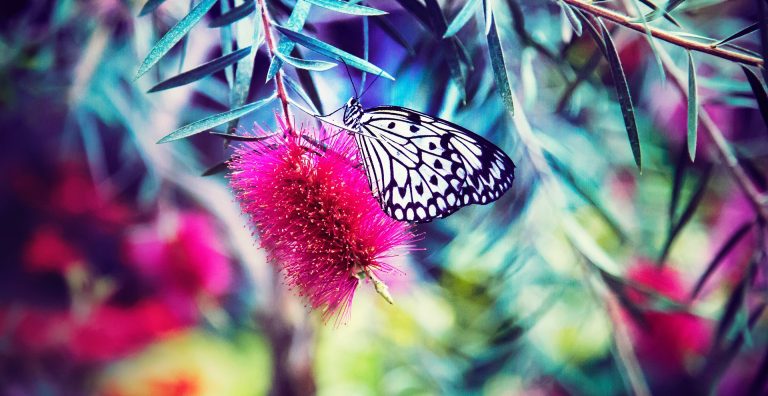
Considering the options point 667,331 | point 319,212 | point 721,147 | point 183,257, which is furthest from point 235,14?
point 667,331

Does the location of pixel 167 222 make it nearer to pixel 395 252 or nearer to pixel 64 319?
A: pixel 64 319

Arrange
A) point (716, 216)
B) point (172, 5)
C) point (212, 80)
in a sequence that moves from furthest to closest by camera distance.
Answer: point (716, 216), point (212, 80), point (172, 5)

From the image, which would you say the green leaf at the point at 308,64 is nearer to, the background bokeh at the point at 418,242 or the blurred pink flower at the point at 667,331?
the background bokeh at the point at 418,242

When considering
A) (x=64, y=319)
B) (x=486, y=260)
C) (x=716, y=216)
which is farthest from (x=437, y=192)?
(x=64, y=319)

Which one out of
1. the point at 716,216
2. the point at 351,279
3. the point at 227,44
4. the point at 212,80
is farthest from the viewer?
the point at 716,216

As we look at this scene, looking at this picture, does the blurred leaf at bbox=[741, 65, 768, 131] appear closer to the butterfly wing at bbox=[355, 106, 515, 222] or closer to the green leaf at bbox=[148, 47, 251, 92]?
the butterfly wing at bbox=[355, 106, 515, 222]

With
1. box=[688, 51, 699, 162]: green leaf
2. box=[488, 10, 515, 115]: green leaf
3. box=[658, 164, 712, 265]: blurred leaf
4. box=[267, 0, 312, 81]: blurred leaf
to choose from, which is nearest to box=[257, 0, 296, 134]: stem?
box=[267, 0, 312, 81]: blurred leaf

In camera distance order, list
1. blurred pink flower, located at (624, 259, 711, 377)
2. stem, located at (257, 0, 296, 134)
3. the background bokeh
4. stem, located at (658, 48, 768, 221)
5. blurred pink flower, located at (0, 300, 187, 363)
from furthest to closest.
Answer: blurred pink flower, located at (0, 300, 187, 363) → blurred pink flower, located at (624, 259, 711, 377) → the background bokeh → stem, located at (658, 48, 768, 221) → stem, located at (257, 0, 296, 134)

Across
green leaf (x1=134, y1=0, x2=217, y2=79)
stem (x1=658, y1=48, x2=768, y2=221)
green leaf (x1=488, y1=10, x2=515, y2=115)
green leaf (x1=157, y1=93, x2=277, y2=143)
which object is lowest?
stem (x1=658, y1=48, x2=768, y2=221)
